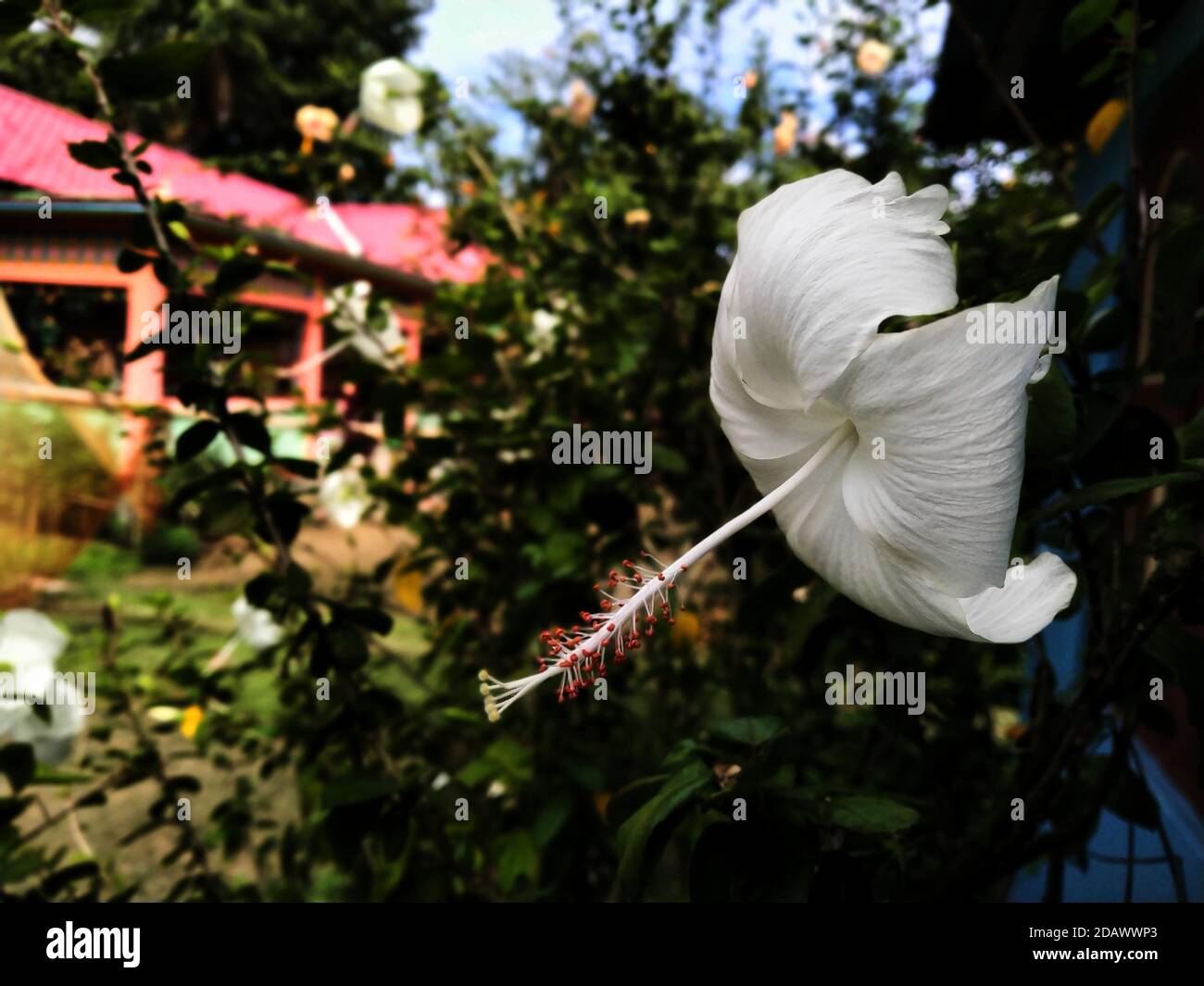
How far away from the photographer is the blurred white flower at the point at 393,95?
1.61m

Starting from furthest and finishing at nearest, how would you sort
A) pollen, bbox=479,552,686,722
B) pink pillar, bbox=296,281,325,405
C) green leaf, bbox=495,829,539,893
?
pink pillar, bbox=296,281,325,405, green leaf, bbox=495,829,539,893, pollen, bbox=479,552,686,722

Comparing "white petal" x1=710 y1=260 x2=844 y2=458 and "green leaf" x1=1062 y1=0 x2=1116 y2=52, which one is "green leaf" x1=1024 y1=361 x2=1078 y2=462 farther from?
"green leaf" x1=1062 y1=0 x2=1116 y2=52

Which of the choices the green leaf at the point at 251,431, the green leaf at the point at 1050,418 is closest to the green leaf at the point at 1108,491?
the green leaf at the point at 1050,418

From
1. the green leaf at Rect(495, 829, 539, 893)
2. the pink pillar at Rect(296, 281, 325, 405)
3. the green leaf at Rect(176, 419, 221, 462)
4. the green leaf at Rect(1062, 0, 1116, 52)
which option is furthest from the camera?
the pink pillar at Rect(296, 281, 325, 405)

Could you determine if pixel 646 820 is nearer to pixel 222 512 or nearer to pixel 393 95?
pixel 222 512

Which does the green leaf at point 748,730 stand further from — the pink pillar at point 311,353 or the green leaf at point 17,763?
the pink pillar at point 311,353

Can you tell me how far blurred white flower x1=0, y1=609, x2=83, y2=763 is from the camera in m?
1.04

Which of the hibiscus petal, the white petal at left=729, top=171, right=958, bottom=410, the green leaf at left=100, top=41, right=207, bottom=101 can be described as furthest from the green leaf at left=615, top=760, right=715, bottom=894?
the green leaf at left=100, top=41, right=207, bottom=101

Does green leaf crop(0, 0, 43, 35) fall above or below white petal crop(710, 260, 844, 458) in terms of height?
above

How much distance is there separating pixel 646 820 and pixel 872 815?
0.53ft

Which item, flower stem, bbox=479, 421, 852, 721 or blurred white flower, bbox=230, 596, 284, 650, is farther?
blurred white flower, bbox=230, 596, 284, 650

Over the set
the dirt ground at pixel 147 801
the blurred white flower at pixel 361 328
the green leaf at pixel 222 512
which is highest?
the blurred white flower at pixel 361 328

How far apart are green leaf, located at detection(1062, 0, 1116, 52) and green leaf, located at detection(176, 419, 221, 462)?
0.96 m

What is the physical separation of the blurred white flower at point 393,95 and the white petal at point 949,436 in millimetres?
1469
